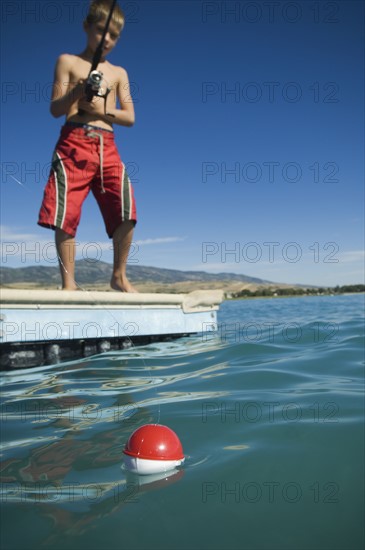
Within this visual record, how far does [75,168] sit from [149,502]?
376cm

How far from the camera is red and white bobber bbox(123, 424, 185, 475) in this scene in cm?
205

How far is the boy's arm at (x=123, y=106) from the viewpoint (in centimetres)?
496

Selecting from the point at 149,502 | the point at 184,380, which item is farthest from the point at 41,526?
the point at 184,380

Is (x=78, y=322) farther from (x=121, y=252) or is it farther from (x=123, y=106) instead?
(x=123, y=106)

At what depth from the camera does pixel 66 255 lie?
480 centimetres

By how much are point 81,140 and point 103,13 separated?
131cm

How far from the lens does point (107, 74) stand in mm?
5125

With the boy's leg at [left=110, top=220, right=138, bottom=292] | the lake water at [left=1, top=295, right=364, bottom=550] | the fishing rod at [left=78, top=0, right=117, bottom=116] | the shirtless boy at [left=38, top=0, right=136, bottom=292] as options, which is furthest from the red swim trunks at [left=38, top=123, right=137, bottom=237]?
the lake water at [left=1, top=295, right=364, bottom=550]

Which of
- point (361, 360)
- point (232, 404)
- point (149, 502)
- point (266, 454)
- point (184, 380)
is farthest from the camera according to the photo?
point (361, 360)

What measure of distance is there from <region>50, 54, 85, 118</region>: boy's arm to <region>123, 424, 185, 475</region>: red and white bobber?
359 cm

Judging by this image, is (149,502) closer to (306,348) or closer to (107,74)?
(306,348)

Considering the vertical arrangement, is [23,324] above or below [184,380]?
above

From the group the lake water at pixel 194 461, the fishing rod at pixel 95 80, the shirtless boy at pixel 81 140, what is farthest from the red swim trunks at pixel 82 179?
the lake water at pixel 194 461

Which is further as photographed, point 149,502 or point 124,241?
point 124,241
